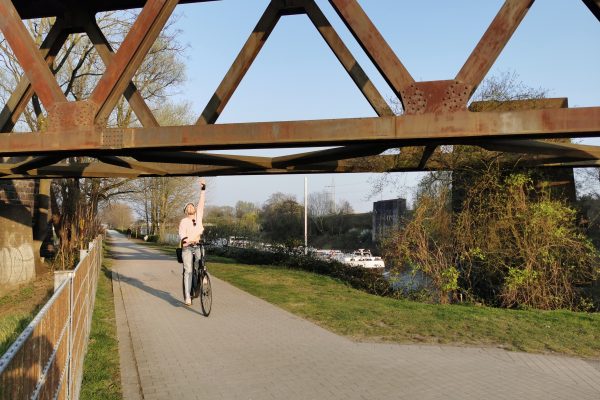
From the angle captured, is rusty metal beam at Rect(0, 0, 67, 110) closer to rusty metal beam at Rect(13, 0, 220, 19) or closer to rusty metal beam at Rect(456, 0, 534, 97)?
rusty metal beam at Rect(13, 0, 220, 19)

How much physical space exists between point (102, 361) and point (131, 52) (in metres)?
3.40

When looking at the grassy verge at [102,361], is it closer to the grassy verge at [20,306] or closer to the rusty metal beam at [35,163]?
the grassy verge at [20,306]

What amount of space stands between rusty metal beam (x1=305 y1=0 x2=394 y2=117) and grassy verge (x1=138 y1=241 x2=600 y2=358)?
10.6ft

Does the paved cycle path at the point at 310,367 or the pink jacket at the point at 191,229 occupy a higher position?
the pink jacket at the point at 191,229

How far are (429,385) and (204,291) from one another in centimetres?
473

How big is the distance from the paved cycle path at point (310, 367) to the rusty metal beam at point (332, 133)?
2.35m

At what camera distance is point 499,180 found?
1140 cm

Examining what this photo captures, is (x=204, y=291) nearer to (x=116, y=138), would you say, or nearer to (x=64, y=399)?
(x=116, y=138)

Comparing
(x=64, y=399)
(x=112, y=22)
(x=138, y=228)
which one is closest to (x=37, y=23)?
(x=112, y=22)

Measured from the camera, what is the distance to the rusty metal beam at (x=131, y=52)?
491cm

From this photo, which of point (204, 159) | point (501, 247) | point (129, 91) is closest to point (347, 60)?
point (204, 159)

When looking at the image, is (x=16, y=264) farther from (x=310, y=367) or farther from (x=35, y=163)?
(x=310, y=367)

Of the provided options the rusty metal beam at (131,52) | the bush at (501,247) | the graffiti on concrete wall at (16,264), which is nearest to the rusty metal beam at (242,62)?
the rusty metal beam at (131,52)

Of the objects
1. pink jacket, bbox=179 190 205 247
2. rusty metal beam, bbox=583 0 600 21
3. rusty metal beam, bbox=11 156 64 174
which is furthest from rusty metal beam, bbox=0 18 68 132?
rusty metal beam, bbox=583 0 600 21
